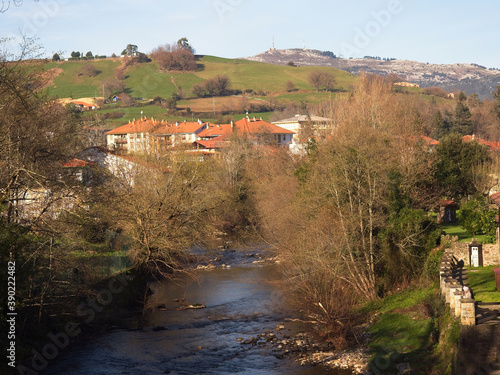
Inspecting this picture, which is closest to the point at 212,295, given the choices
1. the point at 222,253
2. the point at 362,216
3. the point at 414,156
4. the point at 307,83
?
the point at 362,216

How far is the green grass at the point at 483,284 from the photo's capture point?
1889 centimetres

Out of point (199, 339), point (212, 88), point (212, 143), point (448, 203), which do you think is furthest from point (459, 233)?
point (212, 88)

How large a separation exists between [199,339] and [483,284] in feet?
34.1

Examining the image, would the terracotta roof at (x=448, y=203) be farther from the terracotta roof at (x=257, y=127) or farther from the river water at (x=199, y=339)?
the terracotta roof at (x=257, y=127)

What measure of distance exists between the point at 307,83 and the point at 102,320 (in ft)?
387

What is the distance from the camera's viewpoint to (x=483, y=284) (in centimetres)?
2120

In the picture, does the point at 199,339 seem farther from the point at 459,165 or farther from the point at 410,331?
the point at 459,165

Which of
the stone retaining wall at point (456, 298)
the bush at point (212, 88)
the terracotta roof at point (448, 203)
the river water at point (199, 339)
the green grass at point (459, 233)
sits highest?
the bush at point (212, 88)

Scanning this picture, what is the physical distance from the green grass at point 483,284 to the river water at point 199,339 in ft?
18.7

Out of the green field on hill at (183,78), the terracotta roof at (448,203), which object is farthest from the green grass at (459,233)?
the green field on hill at (183,78)

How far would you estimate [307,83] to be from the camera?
13488 centimetres

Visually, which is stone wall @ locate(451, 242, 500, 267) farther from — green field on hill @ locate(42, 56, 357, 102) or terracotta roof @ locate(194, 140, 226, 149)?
green field on hill @ locate(42, 56, 357, 102)

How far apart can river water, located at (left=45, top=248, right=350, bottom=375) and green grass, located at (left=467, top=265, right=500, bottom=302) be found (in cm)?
570

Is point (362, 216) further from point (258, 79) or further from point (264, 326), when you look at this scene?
point (258, 79)
